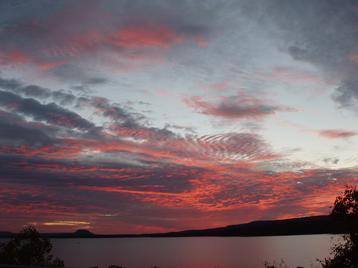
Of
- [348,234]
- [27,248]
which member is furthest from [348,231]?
[27,248]

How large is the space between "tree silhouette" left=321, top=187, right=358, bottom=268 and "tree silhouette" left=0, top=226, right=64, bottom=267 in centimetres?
2229

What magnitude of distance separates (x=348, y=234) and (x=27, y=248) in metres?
25.9

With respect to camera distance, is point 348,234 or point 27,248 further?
point 27,248

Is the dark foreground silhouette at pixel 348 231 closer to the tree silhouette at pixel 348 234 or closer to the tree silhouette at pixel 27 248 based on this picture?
the tree silhouette at pixel 348 234

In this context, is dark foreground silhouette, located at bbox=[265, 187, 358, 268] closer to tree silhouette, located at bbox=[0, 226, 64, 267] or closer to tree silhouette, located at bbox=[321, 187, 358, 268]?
tree silhouette, located at bbox=[321, 187, 358, 268]

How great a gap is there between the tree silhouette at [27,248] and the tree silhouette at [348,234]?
22.3 metres

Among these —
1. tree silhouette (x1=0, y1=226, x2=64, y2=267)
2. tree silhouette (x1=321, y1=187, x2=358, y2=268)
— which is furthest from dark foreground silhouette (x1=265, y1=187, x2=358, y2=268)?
tree silhouette (x1=0, y1=226, x2=64, y2=267)

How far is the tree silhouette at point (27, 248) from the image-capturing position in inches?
1267

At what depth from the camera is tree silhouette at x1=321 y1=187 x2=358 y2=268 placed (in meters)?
26.4

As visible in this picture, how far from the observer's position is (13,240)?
32969 millimetres

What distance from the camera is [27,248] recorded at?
107ft

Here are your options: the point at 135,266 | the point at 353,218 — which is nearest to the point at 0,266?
the point at 353,218

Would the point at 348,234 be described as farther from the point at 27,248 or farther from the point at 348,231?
the point at 27,248

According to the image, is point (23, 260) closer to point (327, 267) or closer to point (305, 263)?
point (327, 267)
